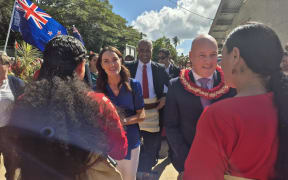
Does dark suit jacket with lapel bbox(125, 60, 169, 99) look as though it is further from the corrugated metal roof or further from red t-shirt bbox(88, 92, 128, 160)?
the corrugated metal roof

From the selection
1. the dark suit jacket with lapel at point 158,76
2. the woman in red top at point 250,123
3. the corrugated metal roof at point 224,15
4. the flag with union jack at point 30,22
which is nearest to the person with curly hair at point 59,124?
the woman in red top at point 250,123

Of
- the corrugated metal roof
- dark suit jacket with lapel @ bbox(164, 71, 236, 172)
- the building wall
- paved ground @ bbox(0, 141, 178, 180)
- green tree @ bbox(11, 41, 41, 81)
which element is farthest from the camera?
the corrugated metal roof

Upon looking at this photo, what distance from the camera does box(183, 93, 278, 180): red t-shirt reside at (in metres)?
0.89

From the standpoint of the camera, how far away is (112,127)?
123 centimetres

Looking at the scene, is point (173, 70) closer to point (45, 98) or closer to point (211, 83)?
point (211, 83)

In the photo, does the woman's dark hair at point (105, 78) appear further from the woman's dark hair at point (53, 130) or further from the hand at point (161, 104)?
the woman's dark hair at point (53, 130)

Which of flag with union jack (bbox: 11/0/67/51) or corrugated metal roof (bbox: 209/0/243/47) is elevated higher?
corrugated metal roof (bbox: 209/0/243/47)

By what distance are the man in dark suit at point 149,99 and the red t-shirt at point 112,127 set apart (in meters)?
1.85

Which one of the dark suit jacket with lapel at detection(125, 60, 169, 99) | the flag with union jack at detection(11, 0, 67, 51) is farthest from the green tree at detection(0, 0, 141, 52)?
the dark suit jacket with lapel at detection(125, 60, 169, 99)

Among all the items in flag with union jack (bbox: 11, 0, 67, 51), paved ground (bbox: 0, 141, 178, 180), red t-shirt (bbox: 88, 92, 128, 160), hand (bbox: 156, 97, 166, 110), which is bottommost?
paved ground (bbox: 0, 141, 178, 180)

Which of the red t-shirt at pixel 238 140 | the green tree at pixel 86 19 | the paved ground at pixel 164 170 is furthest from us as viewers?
the green tree at pixel 86 19

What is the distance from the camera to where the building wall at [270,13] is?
7873 millimetres

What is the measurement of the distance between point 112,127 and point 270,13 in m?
9.78

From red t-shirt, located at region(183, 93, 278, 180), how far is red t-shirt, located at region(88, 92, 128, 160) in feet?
1.57
